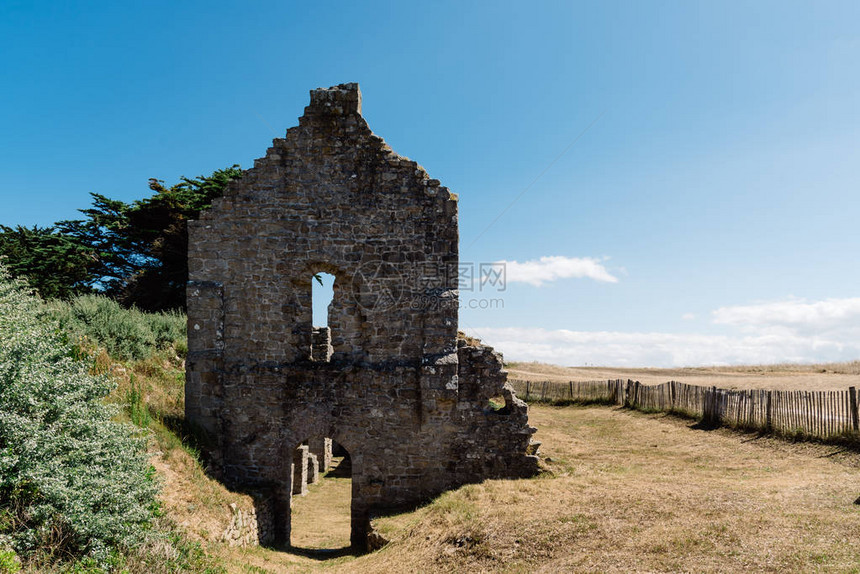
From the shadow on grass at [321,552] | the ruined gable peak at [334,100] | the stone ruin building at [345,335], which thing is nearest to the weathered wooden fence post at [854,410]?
the stone ruin building at [345,335]

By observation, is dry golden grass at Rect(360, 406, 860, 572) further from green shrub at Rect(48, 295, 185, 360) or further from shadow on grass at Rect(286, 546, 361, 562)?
green shrub at Rect(48, 295, 185, 360)

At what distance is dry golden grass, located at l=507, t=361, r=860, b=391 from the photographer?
2476 centimetres

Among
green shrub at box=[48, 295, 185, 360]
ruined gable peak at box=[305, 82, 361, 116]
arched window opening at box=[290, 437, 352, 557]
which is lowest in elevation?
arched window opening at box=[290, 437, 352, 557]

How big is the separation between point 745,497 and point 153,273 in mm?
28498

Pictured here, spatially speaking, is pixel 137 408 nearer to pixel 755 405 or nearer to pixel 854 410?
pixel 854 410

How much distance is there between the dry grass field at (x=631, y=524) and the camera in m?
7.14

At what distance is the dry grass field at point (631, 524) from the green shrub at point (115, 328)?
22.8 ft

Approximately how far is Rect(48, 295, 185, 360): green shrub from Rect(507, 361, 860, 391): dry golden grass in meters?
24.4

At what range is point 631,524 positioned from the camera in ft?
26.9

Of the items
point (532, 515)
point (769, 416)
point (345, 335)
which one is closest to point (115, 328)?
point (345, 335)

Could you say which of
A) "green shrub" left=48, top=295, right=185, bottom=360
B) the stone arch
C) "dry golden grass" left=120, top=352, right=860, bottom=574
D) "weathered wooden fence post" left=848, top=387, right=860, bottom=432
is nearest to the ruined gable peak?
the stone arch

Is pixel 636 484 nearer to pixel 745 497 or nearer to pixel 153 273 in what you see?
pixel 745 497

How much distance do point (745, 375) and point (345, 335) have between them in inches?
1309

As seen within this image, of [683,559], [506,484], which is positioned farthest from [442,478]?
[683,559]
